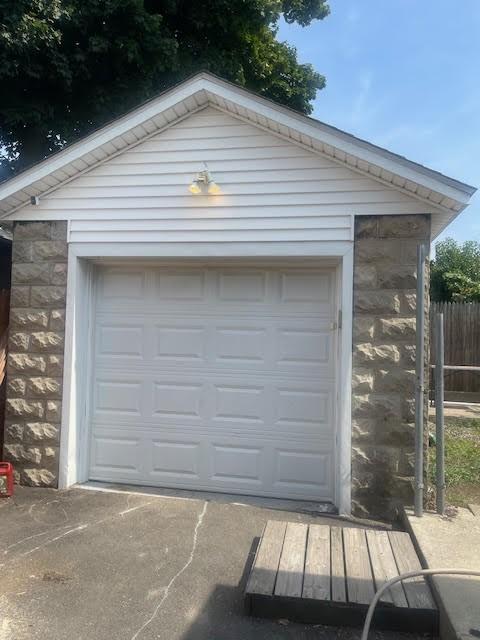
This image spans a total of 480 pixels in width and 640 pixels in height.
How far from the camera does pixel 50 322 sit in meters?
5.40

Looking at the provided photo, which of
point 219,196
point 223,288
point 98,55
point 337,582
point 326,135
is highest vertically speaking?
point 98,55

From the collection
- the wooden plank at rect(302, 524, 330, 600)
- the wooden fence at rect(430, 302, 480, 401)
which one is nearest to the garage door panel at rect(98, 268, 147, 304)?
the wooden plank at rect(302, 524, 330, 600)

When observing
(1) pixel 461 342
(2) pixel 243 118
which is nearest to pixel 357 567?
(2) pixel 243 118

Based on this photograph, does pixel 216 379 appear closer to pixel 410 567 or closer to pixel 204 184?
pixel 204 184

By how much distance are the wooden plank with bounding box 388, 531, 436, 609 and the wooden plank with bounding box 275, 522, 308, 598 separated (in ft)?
2.14

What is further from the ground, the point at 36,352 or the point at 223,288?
the point at 223,288

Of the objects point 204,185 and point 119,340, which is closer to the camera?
point 204,185

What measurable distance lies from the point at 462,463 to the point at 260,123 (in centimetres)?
464

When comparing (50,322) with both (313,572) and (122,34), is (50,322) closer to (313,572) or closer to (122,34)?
(313,572)

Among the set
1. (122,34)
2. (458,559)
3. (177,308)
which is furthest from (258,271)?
(122,34)

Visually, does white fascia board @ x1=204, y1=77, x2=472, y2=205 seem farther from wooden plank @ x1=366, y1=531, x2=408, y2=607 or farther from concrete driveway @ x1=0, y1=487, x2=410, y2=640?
concrete driveway @ x1=0, y1=487, x2=410, y2=640

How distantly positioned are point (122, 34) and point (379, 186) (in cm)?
817

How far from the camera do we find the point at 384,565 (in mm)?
3463

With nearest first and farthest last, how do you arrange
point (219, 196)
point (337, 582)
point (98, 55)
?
point (337, 582) → point (219, 196) → point (98, 55)
